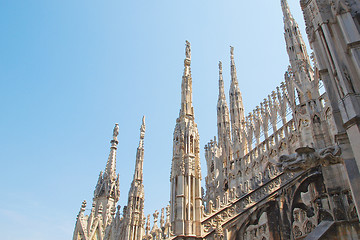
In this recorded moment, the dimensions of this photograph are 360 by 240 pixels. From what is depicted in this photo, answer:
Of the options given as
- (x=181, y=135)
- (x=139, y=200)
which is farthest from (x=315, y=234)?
(x=139, y=200)

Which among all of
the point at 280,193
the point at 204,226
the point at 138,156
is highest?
the point at 138,156

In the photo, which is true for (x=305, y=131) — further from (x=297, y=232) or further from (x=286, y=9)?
(x=286, y=9)

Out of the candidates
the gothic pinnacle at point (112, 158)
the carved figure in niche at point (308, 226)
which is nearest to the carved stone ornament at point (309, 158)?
the carved figure in niche at point (308, 226)

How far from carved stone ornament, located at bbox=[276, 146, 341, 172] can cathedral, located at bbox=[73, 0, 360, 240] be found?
0.02 m

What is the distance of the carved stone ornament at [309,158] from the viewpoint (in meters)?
6.64

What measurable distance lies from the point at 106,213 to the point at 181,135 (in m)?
11.0

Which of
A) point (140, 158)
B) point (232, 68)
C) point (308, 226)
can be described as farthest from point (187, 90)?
point (232, 68)

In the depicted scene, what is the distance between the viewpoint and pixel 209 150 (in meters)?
28.9

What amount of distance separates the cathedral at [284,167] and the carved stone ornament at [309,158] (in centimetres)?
2

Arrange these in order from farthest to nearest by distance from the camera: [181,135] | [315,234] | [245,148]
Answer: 1. [245,148]
2. [181,135]
3. [315,234]

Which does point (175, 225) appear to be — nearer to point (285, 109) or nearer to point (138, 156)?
point (138, 156)

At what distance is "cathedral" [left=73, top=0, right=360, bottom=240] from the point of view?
251 inches

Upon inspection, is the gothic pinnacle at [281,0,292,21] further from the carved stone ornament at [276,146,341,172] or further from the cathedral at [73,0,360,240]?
the carved stone ornament at [276,146,341,172]

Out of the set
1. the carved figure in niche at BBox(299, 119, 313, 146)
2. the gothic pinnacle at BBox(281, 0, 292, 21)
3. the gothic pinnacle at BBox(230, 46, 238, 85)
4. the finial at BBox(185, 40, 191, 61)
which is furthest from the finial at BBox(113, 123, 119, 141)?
the gothic pinnacle at BBox(281, 0, 292, 21)
